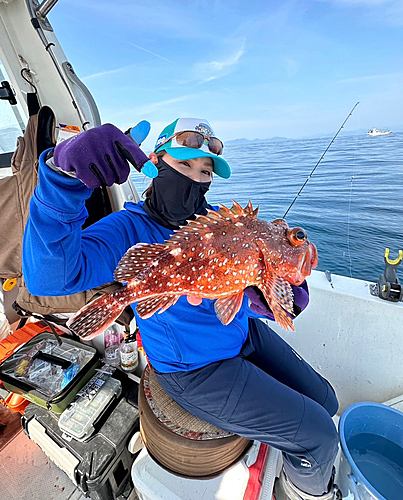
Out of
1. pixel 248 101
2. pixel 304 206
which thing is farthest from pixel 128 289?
pixel 248 101

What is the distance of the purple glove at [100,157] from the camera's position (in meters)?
1.04

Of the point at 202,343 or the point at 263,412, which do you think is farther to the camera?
the point at 202,343

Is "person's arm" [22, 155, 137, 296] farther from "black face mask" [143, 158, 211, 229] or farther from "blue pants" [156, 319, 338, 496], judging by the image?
"blue pants" [156, 319, 338, 496]

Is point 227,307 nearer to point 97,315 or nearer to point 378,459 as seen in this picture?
point 97,315

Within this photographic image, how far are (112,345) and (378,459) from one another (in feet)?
10.4

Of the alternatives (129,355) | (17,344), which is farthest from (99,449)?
(17,344)

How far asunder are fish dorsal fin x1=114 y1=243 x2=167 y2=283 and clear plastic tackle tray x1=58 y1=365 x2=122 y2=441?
193cm

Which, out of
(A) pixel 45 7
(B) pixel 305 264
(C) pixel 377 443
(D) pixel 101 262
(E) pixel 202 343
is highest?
(A) pixel 45 7

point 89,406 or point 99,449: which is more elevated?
point 89,406

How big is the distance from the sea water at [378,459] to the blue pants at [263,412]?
107 centimetres

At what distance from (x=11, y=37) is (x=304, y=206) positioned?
595 centimetres

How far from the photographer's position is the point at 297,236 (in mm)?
1395

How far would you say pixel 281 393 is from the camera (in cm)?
166

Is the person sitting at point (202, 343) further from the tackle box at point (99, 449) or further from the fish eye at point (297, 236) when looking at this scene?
the tackle box at point (99, 449)
